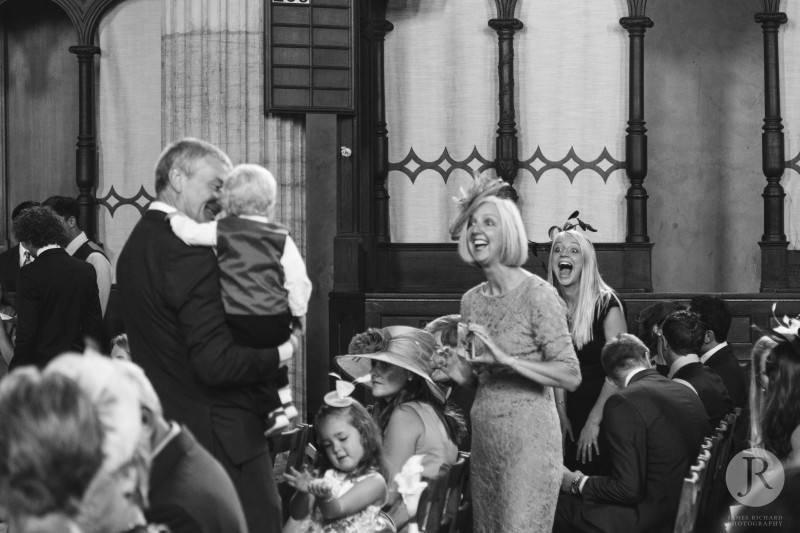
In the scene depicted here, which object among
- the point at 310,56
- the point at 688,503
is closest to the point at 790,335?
the point at 688,503

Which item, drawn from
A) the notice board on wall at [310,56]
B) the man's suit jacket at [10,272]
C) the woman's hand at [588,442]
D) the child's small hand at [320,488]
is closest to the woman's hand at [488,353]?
the child's small hand at [320,488]

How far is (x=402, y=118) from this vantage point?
8789mm

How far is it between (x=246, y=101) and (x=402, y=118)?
1465 millimetres

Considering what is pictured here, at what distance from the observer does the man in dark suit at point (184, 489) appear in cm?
184

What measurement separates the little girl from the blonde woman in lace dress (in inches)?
14.3

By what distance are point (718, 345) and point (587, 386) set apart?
705 mm

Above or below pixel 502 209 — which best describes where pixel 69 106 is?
above

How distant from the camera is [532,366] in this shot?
3615mm

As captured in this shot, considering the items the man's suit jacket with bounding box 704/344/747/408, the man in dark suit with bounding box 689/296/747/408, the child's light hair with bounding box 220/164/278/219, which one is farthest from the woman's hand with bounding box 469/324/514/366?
the man's suit jacket with bounding box 704/344/747/408

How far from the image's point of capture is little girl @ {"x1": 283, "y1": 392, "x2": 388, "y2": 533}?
3.49 meters

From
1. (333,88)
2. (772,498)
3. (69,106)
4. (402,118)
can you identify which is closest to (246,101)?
(333,88)

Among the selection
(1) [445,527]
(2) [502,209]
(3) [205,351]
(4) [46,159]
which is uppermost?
(4) [46,159]

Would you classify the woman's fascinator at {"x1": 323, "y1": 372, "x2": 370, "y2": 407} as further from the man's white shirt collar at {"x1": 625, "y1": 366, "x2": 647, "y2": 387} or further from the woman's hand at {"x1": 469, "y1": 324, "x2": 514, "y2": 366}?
the man's white shirt collar at {"x1": 625, "y1": 366, "x2": 647, "y2": 387}

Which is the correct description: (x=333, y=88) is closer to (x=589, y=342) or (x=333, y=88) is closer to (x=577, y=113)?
(x=577, y=113)
